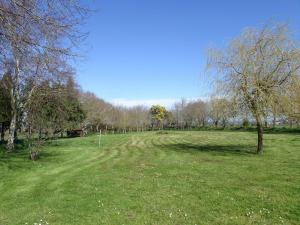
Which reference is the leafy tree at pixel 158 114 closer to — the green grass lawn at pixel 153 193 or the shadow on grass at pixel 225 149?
the shadow on grass at pixel 225 149

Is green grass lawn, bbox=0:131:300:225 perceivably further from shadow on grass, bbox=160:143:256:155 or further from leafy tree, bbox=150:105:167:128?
leafy tree, bbox=150:105:167:128

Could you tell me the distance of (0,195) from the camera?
12.5 m

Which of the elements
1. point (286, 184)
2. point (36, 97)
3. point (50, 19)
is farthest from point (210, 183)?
point (36, 97)

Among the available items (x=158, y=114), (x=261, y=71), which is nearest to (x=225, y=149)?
(x=261, y=71)

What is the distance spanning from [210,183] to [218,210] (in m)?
3.73

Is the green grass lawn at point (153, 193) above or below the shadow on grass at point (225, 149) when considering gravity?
below

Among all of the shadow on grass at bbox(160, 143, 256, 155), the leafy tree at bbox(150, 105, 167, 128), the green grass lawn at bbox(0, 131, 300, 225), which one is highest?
the leafy tree at bbox(150, 105, 167, 128)

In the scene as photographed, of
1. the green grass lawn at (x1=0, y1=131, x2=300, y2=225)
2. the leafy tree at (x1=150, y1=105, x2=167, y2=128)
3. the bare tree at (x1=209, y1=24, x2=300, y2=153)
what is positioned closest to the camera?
the green grass lawn at (x1=0, y1=131, x2=300, y2=225)

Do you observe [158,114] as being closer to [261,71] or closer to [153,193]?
[261,71]

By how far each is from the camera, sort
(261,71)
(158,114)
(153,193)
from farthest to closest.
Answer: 1. (158,114)
2. (261,71)
3. (153,193)

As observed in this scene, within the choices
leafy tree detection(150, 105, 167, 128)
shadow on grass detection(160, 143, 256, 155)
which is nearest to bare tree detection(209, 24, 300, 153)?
shadow on grass detection(160, 143, 256, 155)

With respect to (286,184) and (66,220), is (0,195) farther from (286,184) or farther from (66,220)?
(286,184)

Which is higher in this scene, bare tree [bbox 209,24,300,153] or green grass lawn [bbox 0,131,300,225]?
bare tree [bbox 209,24,300,153]

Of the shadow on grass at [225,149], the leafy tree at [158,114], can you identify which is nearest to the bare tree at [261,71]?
the shadow on grass at [225,149]
